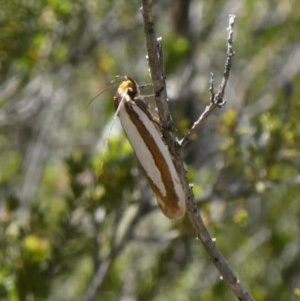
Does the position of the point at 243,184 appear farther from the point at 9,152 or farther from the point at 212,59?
the point at 9,152

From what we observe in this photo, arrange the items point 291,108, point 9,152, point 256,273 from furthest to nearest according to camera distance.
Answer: point 9,152, point 256,273, point 291,108

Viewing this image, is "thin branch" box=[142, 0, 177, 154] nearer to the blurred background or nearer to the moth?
the moth

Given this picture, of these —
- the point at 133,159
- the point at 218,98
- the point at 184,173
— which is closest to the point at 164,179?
the point at 184,173

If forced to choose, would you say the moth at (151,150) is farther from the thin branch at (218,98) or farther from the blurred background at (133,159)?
the blurred background at (133,159)

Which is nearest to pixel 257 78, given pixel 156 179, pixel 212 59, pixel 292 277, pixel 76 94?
pixel 212 59

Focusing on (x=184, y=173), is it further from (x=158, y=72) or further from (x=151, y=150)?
(x=158, y=72)

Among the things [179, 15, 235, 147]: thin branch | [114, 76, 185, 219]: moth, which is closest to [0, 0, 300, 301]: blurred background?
[114, 76, 185, 219]: moth
